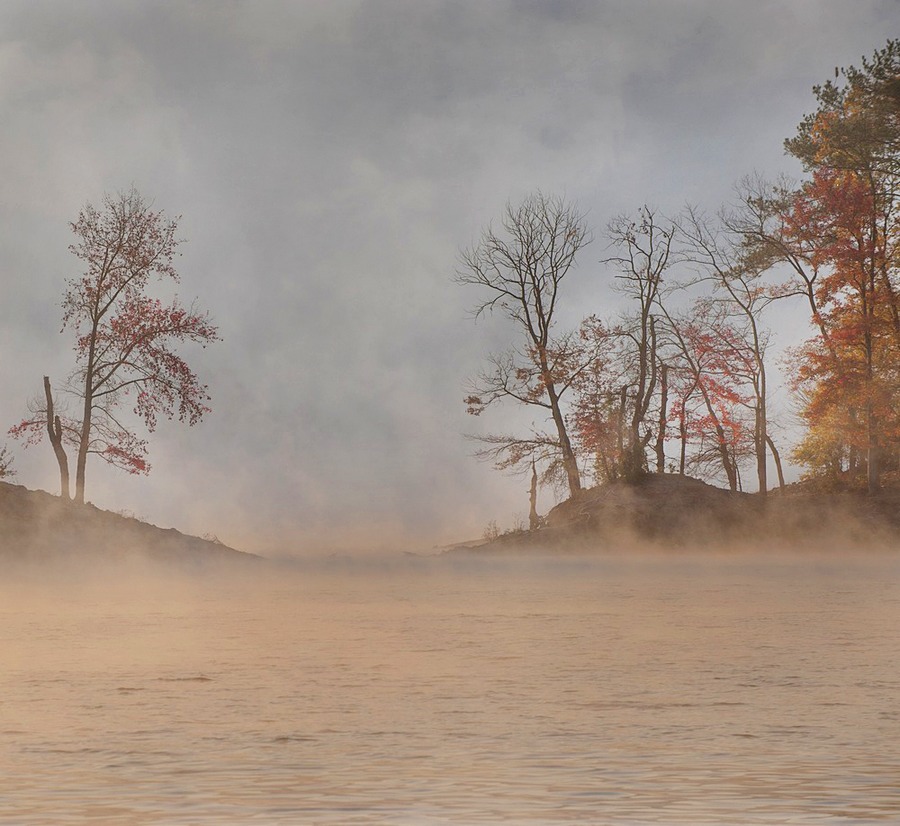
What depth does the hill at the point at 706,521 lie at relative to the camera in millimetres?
29297

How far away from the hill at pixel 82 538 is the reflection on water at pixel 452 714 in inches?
461

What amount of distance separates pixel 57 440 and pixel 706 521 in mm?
17563

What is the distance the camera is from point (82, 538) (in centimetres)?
2327

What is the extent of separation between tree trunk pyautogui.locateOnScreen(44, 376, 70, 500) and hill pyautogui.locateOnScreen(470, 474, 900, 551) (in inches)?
456

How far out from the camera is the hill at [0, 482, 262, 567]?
2238 cm

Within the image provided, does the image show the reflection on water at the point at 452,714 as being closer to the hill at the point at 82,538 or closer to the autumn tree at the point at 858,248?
the hill at the point at 82,538

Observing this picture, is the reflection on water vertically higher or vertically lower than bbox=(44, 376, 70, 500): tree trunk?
lower

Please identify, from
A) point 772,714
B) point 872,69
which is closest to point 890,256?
point 872,69

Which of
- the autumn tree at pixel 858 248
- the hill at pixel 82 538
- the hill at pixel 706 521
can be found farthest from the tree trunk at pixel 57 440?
the autumn tree at pixel 858 248

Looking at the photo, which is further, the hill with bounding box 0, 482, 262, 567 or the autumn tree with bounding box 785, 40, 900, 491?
the autumn tree with bounding box 785, 40, 900, 491

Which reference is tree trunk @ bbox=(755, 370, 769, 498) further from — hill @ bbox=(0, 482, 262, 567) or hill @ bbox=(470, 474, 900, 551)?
hill @ bbox=(0, 482, 262, 567)

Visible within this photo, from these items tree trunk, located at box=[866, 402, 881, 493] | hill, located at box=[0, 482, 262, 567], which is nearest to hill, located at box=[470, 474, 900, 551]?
tree trunk, located at box=[866, 402, 881, 493]

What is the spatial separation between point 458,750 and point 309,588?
10.9 m

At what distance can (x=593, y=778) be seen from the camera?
3467 millimetres
